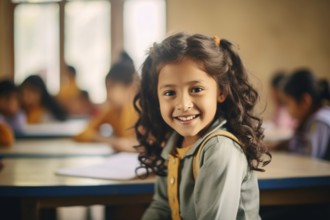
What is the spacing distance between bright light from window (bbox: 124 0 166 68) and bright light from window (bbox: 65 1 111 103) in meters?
0.31

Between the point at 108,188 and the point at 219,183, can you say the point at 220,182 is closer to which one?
the point at 219,183

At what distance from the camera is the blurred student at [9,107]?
121 inches

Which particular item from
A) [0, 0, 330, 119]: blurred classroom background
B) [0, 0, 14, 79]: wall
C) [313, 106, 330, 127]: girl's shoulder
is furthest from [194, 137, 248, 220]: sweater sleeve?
[0, 0, 14, 79]: wall

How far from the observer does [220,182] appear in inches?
36.8

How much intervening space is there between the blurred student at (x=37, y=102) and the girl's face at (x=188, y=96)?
3.19m

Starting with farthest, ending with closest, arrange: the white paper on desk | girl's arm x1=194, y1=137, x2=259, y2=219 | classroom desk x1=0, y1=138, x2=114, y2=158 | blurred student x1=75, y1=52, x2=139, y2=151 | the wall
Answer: the wall → blurred student x1=75, y1=52, x2=139, y2=151 → classroom desk x1=0, y1=138, x2=114, y2=158 → the white paper on desk → girl's arm x1=194, y1=137, x2=259, y2=219

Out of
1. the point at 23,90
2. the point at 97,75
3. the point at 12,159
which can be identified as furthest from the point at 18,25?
the point at 12,159

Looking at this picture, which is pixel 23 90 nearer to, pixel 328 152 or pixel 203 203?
pixel 328 152

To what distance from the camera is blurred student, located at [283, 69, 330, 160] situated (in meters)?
2.05

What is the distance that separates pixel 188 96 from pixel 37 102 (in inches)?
135

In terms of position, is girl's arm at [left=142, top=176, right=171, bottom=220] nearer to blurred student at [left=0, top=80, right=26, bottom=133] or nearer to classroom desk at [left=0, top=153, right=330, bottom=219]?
classroom desk at [left=0, top=153, right=330, bottom=219]

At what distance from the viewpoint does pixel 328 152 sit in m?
1.99

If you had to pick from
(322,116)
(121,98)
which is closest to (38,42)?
(121,98)

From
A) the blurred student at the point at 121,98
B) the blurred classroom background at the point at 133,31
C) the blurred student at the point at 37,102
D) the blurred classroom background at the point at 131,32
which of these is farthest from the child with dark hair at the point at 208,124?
the blurred classroom background at the point at 133,31
